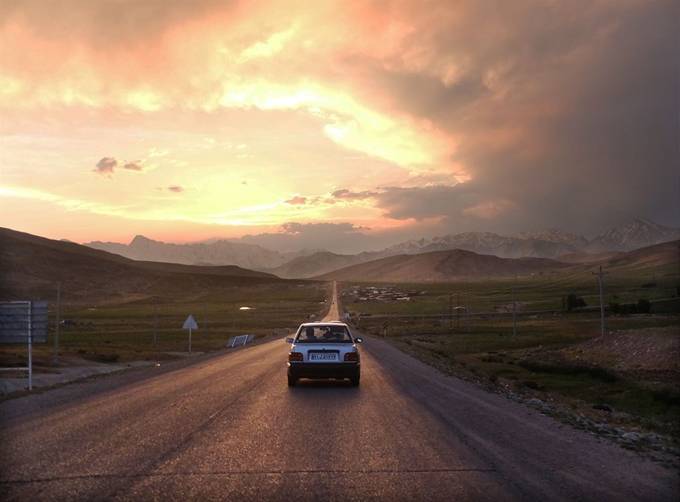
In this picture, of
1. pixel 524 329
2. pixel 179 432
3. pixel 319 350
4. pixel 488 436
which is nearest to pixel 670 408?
pixel 319 350

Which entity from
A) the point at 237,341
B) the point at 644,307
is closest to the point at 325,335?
the point at 237,341

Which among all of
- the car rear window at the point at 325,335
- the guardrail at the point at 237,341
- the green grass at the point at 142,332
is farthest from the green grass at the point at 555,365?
the green grass at the point at 142,332

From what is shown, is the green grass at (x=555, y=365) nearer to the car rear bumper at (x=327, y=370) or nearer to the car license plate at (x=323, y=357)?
the car rear bumper at (x=327, y=370)

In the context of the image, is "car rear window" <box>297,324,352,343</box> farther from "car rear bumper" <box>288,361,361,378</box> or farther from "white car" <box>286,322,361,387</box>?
"car rear bumper" <box>288,361,361,378</box>

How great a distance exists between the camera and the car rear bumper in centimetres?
1595

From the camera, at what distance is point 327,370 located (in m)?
16.0

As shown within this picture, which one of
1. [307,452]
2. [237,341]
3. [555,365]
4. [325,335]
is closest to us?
[307,452]

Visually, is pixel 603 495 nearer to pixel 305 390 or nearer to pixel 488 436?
pixel 488 436

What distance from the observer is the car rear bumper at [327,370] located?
15.9m

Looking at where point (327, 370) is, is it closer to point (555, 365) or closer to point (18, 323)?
point (18, 323)

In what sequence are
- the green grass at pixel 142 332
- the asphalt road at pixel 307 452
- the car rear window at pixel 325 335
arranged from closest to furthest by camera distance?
the asphalt road at pixel 307 452 → the car rear window at pixel 325 335 → the green grass at pixel 142 332

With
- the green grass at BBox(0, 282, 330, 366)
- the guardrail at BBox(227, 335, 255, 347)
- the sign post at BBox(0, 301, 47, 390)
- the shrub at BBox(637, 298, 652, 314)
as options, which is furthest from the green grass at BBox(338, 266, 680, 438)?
the green grass at BBox(0, 282, 330, 366)

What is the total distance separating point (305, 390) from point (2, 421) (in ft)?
23.5

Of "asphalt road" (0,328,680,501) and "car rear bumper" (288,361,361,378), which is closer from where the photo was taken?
"asphalt road" (0,328,680,501)
